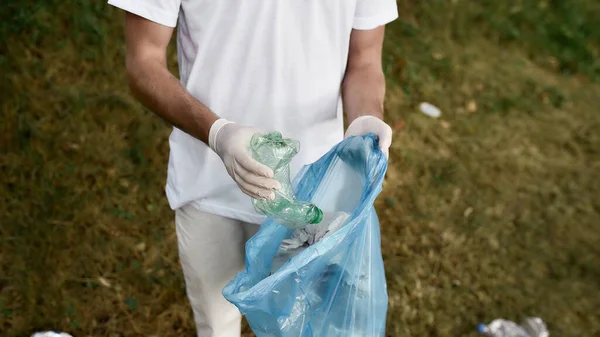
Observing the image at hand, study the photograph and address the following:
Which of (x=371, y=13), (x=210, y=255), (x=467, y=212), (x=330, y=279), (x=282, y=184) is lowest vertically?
(x=467, y=212)

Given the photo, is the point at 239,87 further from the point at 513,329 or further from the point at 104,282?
the point at 513,329

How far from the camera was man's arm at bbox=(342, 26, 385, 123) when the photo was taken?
1663 millimetres

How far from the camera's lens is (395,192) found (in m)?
3.35

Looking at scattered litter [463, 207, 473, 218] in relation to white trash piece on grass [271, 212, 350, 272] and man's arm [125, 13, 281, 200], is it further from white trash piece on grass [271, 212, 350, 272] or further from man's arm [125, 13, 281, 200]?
man's arm [125, 13, 281, 200]

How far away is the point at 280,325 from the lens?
52.1 inches

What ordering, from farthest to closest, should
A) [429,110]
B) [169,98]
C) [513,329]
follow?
[429,110]
[513,329]
[169,98]

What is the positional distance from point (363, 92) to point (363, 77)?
0.16 ft

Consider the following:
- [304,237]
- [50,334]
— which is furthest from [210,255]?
[50,334]

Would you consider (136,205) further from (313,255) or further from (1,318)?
(313,255)

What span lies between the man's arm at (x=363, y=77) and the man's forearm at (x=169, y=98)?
1.42ft

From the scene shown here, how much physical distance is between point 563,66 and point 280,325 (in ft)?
13.4

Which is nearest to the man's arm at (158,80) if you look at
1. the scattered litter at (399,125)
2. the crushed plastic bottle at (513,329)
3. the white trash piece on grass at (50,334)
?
the white trash piece on grass at (50,334)

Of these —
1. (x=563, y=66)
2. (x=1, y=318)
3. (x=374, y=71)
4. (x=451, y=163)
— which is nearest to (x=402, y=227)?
(x=451, y=163)

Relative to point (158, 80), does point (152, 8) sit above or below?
above
